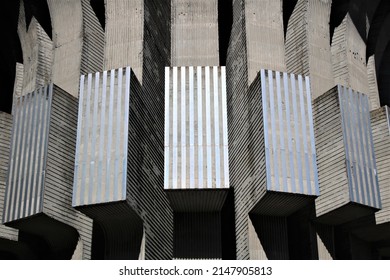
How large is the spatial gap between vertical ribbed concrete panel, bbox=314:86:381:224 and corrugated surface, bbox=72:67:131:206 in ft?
19.4

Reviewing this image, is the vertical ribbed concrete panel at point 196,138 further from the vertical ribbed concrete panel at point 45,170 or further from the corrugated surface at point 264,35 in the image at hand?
the vertical ribbed concrete panel at point 45,170

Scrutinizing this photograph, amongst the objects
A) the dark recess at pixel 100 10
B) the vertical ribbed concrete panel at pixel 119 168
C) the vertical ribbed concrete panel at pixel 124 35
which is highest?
the dark recess at pixel 100 10

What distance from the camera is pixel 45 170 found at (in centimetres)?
1967

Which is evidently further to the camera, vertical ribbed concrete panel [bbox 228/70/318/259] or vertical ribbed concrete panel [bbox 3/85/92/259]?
vertical ribbed concrete panel [bbox 3/85/92/259]

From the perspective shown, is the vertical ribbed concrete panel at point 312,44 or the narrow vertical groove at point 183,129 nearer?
the narrow vertical groove at point 183,129

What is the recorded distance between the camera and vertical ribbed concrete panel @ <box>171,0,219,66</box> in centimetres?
2375

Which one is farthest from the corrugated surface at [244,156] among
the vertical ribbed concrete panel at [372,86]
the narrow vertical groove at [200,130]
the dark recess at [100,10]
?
the vertical ribbed concrete panel at [372,86]

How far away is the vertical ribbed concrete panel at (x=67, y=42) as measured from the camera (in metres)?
22.5

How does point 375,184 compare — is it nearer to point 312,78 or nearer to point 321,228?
point 321,228

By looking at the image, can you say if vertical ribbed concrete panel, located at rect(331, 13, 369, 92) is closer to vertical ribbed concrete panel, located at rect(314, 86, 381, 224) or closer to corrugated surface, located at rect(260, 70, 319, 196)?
vertical ribbed concrete panel, located at rect(314, 86, 381, 224)

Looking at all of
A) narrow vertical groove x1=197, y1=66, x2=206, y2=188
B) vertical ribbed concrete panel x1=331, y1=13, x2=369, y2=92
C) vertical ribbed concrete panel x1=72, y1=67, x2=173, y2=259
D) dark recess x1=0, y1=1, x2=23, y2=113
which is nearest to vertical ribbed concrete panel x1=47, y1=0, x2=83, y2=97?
vertical ribbed concrete panel x1=72, y1=67, x2=173, y2=259

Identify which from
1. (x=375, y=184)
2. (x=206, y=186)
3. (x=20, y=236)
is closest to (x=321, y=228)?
(x=375, y=184)

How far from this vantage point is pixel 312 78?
22.9 metres

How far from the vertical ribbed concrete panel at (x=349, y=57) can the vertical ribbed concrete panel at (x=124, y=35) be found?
6932 millimetres
